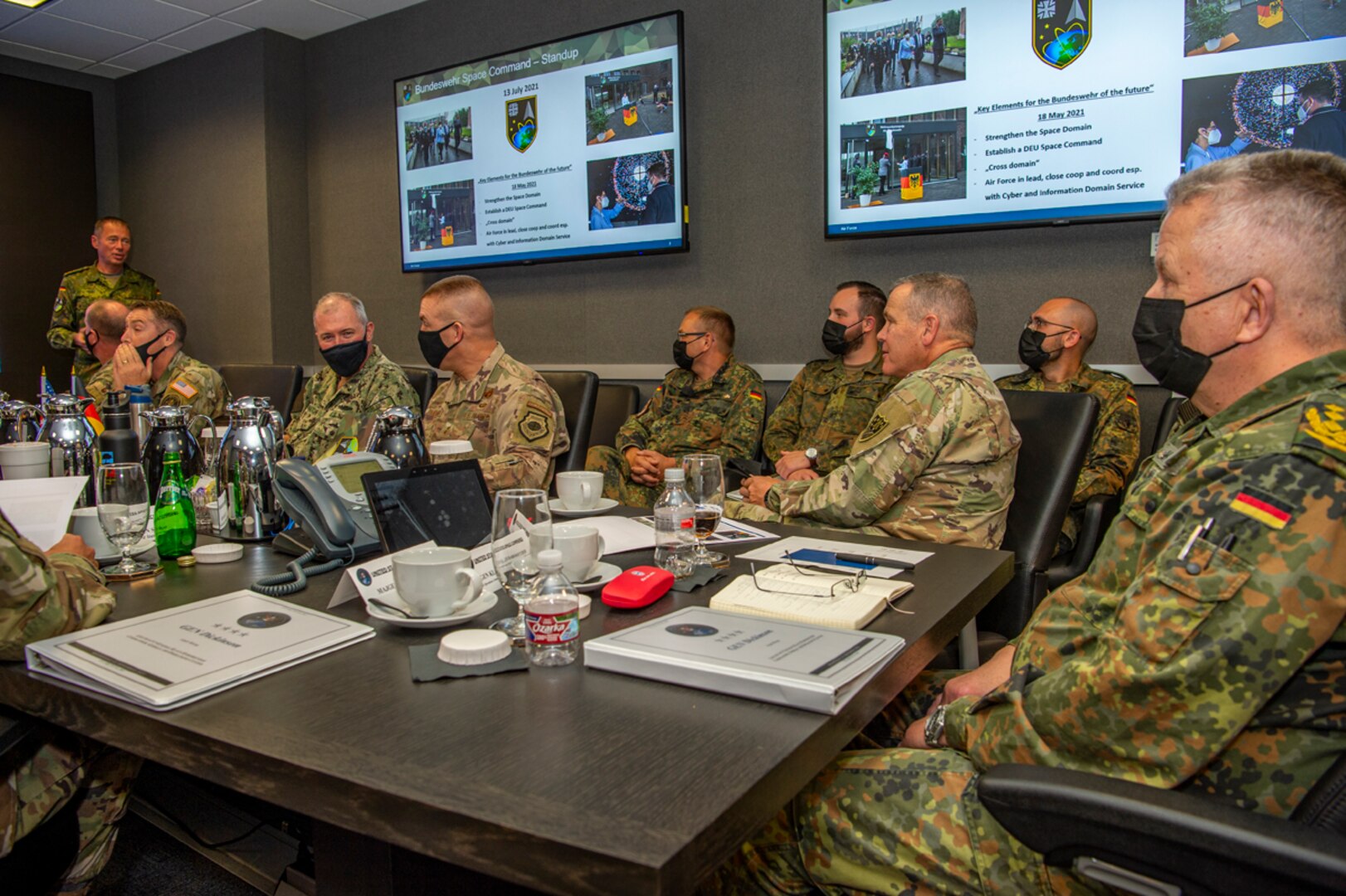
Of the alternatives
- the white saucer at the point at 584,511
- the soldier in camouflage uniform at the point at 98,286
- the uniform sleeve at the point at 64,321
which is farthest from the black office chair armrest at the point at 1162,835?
the uniform sleeve at the point at 64,321

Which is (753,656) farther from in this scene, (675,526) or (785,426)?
(785,426)

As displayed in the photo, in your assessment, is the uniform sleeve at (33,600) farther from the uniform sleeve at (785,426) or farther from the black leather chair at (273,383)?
the black leather chair at (273,383)

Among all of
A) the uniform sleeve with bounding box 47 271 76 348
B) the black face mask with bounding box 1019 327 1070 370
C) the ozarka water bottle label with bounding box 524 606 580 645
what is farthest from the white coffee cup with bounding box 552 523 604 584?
the uniform sleeve with bounding box 47 271 76 348

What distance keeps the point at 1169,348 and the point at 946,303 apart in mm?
1159

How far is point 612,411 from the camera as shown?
3812 mm

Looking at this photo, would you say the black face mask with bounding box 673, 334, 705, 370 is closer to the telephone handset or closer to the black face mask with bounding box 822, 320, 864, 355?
the black face mask with bounding box 822, 320, 864, 355

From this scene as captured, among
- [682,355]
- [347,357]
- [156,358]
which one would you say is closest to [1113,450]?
[682,355]

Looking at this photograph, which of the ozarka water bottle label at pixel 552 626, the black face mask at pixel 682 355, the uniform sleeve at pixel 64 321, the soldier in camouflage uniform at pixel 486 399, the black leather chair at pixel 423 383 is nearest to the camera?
the ozarka water bottle label at pixel 552 626

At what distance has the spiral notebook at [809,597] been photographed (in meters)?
1.12

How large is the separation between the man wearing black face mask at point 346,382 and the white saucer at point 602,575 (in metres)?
1.86

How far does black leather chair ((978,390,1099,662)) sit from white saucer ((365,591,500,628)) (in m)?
1.06

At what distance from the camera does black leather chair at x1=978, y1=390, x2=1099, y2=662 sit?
6.03 ft

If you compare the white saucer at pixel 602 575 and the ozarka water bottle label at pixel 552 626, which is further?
the white saucer at pixel 602 575

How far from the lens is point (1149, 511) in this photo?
1108 millimetres
